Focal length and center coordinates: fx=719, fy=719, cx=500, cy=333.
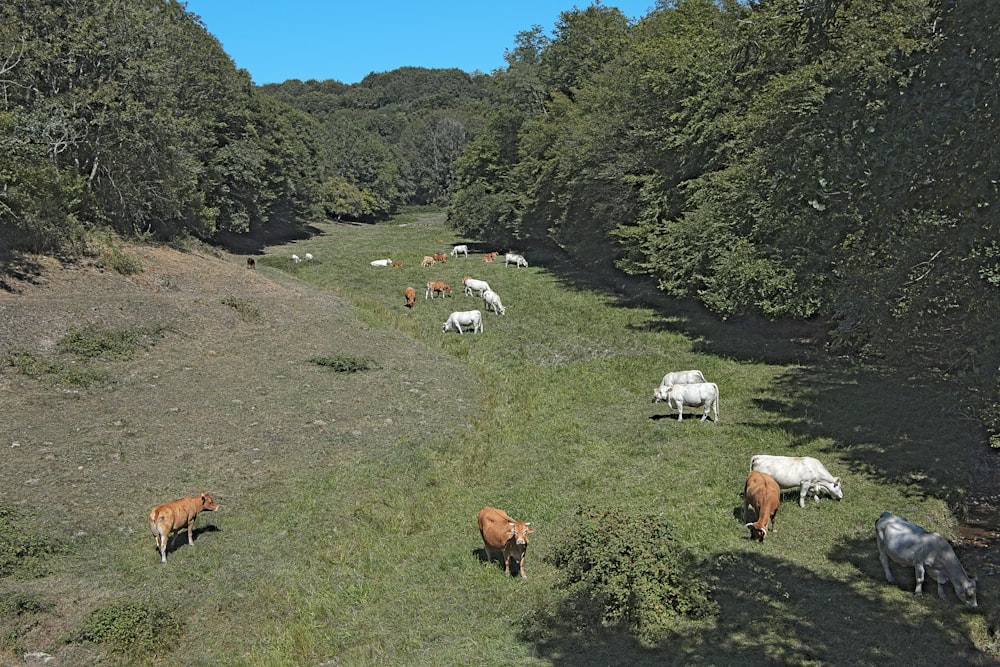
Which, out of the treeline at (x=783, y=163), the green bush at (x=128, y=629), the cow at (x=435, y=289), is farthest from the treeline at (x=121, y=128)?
the treeline at (x=783, y=163)

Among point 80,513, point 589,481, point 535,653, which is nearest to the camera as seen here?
point 535,653

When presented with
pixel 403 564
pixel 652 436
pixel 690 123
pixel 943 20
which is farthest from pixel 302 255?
pixel 943 20

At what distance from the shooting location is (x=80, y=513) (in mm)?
14031

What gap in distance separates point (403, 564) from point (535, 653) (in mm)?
3956

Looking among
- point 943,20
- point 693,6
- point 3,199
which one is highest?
point 693,6

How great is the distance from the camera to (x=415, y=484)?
648 inches

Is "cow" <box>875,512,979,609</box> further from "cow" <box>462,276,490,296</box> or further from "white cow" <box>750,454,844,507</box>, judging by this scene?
"cow" <box>462,276,490,296</box>

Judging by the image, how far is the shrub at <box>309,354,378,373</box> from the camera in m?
25.7

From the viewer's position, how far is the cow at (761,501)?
12.8 metres

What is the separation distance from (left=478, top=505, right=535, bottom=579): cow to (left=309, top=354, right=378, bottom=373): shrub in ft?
46.2

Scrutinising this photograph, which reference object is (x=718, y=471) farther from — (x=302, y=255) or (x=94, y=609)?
(x=302, y=255)

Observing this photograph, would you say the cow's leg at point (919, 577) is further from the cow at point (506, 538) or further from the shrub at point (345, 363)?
the shrub at point (345, 363)

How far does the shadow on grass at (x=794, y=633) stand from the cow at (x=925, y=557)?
239mm

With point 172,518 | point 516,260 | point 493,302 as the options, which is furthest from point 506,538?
point 516,260
